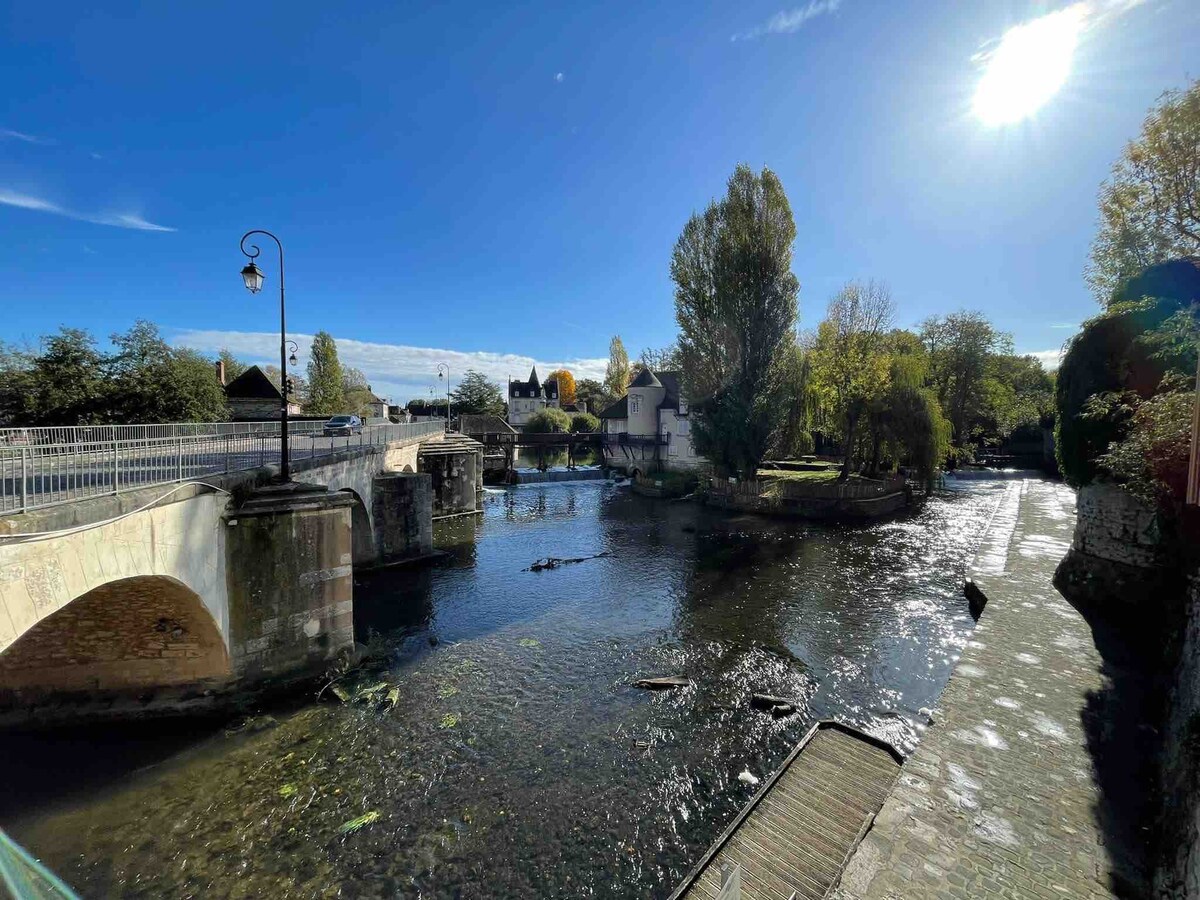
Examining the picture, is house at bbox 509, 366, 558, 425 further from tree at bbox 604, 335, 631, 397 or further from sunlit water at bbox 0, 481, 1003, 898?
sunlit water at bbox 0, 481, 1003, 898

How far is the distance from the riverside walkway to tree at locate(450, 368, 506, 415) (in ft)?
237

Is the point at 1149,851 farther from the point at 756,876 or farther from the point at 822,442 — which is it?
the point at 822,442

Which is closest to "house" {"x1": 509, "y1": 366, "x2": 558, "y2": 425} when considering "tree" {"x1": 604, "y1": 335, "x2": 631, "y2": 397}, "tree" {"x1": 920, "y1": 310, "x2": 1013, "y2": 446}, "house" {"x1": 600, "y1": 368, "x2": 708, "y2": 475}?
"tree" {"x1": 604, "y1": 335, "x2": 631, "y2": 397}

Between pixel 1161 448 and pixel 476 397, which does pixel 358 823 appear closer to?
pixel 1161 448

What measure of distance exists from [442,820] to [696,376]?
1157 inches

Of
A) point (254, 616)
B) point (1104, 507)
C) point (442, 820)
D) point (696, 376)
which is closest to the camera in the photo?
point (442, 820)

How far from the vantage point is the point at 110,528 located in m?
6.19

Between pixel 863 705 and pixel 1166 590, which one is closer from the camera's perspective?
pixel 863 705

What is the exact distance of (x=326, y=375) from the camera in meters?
63.0

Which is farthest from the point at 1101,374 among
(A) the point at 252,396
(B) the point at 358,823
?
(A) the point at 252,396

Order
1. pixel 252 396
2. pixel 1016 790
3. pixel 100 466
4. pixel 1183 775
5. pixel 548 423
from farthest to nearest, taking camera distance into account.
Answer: pixel 548 423 → pixel 252 396 → pixel 100 466 → pixel 1016 790 → pixel 1183 775

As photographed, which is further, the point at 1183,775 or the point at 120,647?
the point at 120,647

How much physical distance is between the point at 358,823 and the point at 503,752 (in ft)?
7.51

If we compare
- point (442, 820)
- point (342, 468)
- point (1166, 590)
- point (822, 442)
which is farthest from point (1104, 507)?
point (822, 442)
